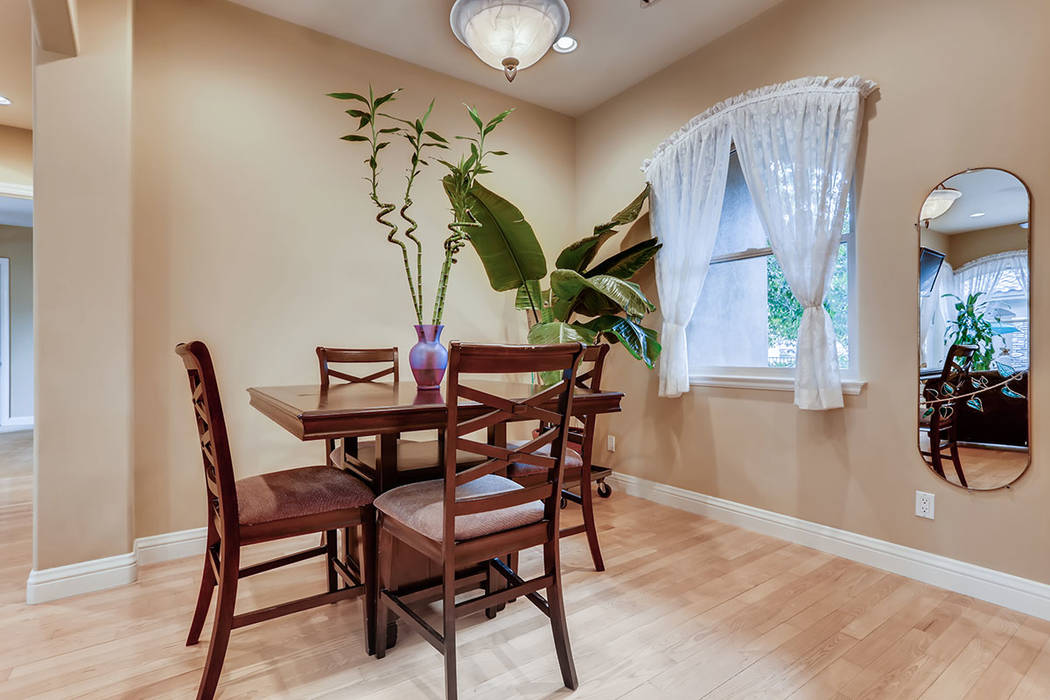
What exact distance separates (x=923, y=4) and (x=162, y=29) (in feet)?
11.6

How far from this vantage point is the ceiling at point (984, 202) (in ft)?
6.72

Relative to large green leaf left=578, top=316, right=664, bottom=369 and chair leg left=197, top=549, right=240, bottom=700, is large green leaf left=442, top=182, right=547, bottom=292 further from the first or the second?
chair leg left=197, top=549, right=240, bottom=700

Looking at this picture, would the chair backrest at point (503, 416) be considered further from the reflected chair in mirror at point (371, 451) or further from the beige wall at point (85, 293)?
the beige wall at point (85, 293)

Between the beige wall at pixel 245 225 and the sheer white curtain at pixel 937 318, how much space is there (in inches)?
101

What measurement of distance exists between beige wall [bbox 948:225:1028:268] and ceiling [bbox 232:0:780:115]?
1.61 metres

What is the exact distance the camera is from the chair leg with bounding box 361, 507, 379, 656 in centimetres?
170

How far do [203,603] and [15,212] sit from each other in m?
6.74

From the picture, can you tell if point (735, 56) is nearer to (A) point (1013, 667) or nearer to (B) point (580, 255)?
(B) point (580, 255)

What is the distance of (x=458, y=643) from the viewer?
1.80 m

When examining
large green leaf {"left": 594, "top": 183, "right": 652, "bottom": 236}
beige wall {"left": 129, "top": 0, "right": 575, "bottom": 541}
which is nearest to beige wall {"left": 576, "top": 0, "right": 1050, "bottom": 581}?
large green leaf {"left": 594, "top": 183, "right": 652, "bottom": 236}

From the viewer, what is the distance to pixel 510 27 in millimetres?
2268

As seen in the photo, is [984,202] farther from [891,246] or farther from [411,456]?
[411,456]

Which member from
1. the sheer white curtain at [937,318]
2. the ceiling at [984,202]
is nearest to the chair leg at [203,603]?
the sheer white curtain at [937,318]

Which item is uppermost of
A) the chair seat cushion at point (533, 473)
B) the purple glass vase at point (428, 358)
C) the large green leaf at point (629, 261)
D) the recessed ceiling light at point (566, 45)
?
the recessed ceiling light at point (566, 45)
